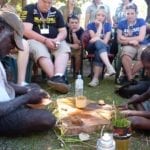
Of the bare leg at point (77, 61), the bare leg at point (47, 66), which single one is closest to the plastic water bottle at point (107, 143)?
the bare leg at point (47, 66)

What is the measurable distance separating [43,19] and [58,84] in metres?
1.28

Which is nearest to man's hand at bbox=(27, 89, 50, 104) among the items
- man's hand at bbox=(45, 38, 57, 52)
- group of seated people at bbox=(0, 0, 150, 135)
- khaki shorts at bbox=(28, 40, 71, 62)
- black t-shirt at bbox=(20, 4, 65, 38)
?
group of seated people at bbox=(0, 0, 150, 135)

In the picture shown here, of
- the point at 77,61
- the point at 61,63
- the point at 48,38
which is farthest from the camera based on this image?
the point at 77,61

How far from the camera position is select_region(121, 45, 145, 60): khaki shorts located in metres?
6.08

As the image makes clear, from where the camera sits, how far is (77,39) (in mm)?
6617

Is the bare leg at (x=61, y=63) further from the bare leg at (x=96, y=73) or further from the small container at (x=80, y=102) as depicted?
the small container at (x=80, y=102)

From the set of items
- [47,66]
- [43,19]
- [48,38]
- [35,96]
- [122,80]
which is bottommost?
[122,80]

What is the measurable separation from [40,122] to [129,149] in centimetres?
85

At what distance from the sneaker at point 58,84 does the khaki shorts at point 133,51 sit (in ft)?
4.11

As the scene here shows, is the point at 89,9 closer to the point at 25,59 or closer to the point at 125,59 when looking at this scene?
the point at 125,59

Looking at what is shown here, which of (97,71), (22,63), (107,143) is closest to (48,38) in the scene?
(22,63)

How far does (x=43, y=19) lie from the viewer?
5957mm

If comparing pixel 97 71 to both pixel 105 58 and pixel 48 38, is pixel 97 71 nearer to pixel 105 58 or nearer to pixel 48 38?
pixel 105 58

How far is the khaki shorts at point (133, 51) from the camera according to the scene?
239 inches
